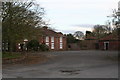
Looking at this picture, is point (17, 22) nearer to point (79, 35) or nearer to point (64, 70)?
→ point (64, 70)

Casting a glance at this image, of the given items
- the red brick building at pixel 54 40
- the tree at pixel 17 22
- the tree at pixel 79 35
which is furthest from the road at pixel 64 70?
the tree at pixel 79 35

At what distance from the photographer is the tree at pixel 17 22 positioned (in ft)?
87.8

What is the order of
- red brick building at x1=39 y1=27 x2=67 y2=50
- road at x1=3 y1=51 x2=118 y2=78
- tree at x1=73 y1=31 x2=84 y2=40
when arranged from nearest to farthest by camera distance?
road at x1=3 y1=51 x2=118 y2=78
red brick building at x1=39 y1=27 x2=67 y2=50
tree at x1=73 y1=31 x2=84 y2=40

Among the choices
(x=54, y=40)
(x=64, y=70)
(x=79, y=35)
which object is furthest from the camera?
(x=79, y=35)

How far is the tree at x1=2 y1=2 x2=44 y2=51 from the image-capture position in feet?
87.8

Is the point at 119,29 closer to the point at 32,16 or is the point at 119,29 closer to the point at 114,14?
the point at 114,14

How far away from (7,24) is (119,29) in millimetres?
13238

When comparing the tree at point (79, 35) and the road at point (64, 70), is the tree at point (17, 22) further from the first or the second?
the tree at point (79, 35)

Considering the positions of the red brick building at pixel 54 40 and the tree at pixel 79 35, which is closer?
the red brick building at pixel 54 40

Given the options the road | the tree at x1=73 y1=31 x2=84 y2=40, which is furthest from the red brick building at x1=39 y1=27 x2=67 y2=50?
the road

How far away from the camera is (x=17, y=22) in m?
27.4

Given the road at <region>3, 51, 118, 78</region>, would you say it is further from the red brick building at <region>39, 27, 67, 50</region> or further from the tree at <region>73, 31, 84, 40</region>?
the tree at <region>73, 31, 84, 40</region>

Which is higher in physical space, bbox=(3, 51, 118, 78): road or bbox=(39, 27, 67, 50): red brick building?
bbox=(39, 27, 67, 50): red brick building

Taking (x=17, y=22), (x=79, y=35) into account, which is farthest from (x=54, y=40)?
(x=79, y=35)
